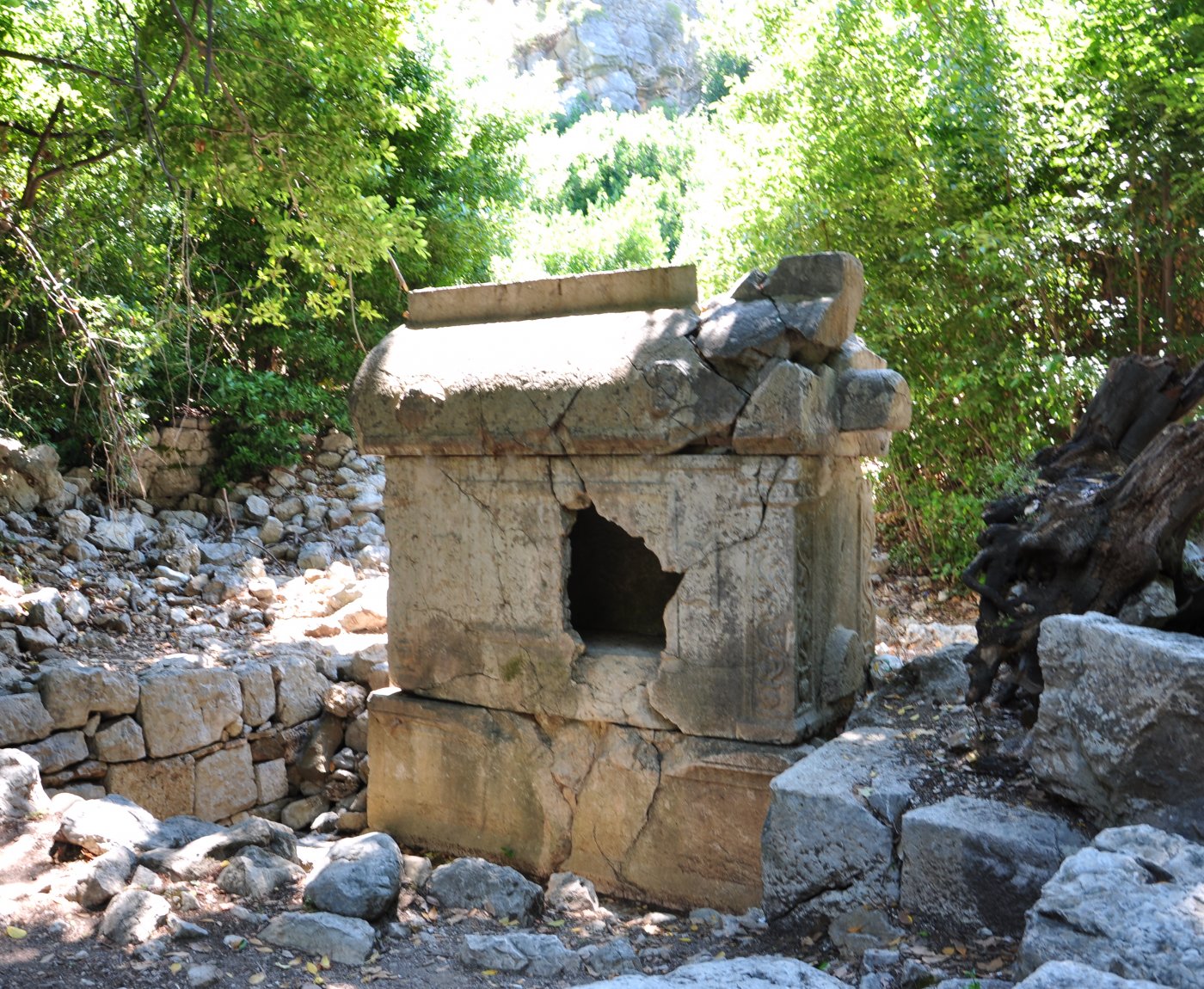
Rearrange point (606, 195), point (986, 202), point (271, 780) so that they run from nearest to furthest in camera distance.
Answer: point (271, 780), point (986, 202), point (606, 195)

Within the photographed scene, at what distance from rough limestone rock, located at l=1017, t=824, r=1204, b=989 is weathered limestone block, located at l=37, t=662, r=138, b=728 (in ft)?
15.6

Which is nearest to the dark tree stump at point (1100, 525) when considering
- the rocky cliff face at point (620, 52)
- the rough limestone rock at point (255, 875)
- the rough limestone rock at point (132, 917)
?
the rough limestone rock at point (255, 875)

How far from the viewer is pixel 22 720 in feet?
17.1

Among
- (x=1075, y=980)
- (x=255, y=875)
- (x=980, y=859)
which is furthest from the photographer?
(x=255, y=875)

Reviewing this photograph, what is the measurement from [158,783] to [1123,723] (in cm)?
490

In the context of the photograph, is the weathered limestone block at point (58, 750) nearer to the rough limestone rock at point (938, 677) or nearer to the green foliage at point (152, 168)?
the green foliage at point (152, 168)

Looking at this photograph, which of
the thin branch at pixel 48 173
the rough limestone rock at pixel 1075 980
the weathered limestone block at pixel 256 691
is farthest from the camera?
the weathered limestone block at pixel 256 691

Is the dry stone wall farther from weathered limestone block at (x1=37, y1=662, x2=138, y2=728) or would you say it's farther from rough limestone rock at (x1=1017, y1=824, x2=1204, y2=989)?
rough limestone rock at (x1=1017, y1=824, x2=1204, y2=989)

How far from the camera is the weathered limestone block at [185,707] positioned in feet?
18.6

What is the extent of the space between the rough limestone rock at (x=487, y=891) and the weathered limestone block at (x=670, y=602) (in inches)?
28.6

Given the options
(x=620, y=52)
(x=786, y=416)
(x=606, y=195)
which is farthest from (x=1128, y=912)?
(x=620, y=52)

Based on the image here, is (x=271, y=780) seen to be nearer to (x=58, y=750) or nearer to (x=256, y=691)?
(x=256, y=691)

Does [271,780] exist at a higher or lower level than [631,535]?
lower

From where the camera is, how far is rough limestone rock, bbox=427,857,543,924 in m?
3.86
